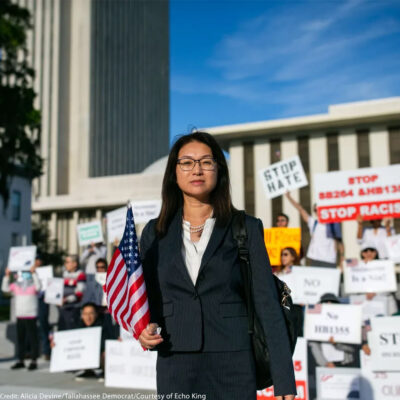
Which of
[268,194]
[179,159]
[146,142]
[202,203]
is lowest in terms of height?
[202,203]

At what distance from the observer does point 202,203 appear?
2418 mm

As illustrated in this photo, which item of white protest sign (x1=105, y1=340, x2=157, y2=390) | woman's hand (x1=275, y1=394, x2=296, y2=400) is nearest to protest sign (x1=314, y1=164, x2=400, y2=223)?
white protest sign (x1=105, y1=340, x2=157, y2=390)

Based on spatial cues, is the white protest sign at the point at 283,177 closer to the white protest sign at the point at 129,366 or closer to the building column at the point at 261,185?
the white protest sign at the point at 129,366

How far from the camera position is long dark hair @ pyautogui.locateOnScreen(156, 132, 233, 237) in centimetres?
238

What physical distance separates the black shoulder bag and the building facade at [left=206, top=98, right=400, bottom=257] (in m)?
39.5

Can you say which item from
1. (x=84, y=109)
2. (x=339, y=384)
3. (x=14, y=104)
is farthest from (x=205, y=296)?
(x=84, y=109)

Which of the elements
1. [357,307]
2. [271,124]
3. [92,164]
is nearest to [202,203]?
[357,307]

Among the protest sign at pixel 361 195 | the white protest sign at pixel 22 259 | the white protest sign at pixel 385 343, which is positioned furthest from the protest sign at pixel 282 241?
the white protest sign at pixel 22 259

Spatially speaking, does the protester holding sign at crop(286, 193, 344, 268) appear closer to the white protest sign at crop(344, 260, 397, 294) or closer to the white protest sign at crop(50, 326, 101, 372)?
the white protest sign at crop(344, 260, 397, 294)

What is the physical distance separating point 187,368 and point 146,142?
92.2 meters

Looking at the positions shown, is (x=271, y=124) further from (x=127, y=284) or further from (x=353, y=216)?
(x=127, y=284)

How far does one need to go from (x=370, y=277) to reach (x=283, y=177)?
267 centimetres

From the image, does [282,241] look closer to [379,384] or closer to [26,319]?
[379,384]

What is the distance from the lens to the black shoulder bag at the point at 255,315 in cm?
216
